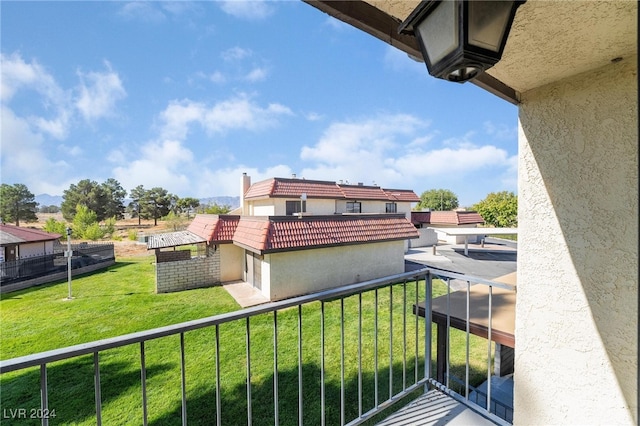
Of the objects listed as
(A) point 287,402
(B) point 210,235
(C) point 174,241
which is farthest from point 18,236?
(A) point 287,402

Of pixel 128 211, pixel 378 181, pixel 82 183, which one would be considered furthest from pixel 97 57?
pixel 128 211

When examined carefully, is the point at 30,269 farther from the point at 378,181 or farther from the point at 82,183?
the point at 82,183

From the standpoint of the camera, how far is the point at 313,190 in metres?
16.7

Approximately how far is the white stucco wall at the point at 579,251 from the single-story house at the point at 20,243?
17616 mm

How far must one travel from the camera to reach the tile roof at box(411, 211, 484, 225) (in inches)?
866

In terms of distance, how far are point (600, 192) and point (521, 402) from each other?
1420 millimetres

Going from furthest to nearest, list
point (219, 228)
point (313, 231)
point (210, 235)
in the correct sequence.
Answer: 1. point (219, 228)
2. point (210, 235)
3. point (313, 231)

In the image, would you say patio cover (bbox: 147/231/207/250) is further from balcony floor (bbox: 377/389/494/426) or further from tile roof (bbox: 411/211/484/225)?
tile roof (bbox: 411/211/484/225)

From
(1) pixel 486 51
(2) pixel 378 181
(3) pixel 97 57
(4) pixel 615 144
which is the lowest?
(4) pixel 615 144

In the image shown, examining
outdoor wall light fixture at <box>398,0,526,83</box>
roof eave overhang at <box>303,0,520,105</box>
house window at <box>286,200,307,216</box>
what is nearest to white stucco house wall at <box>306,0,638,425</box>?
roof eave overhang at <box>303,0,520,105</box>

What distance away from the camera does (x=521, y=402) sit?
1726mm

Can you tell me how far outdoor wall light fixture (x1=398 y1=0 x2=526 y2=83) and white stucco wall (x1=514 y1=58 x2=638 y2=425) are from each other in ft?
3.29

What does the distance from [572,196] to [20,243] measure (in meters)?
18.6

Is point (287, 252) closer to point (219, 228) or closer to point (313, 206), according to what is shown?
point (219, 228)
